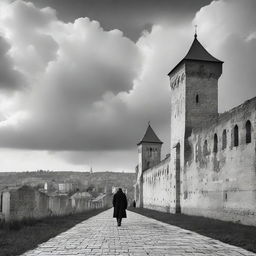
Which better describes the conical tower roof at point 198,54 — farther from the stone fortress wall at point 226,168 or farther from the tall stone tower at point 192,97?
the stone fortress wall at point 226,168

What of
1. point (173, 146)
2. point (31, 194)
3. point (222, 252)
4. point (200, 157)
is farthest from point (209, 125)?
point (222, 252)

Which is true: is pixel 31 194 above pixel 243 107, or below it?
below

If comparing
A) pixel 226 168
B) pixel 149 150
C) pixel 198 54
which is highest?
pixel 198 54

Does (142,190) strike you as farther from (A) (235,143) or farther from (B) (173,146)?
(A) (235,143)

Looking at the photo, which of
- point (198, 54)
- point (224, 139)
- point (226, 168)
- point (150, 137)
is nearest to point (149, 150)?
point (150, 137)

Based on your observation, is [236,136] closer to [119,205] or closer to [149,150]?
[119,205]

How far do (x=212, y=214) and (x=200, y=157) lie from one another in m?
3.86

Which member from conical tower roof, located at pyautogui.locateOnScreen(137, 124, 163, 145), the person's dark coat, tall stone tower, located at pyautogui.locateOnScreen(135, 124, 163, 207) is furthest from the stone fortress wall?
conical tower roof, located at pyautogui.locateOnScreen(137, 124, 163, 145)

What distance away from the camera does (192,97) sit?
30.2 meters

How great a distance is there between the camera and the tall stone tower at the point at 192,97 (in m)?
29.8

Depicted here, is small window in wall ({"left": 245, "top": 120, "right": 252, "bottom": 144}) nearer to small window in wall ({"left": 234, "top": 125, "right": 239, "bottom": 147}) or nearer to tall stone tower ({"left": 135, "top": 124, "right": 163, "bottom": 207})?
small window in wall ({"left": 234, "top": 125, "right": 239, "bottom": 147})

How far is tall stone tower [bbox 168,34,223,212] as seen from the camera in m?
29.8

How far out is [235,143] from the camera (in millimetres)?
18938

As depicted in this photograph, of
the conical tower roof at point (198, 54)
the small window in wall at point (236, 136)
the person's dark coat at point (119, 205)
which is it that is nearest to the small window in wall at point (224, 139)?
the small window in wall at point (236, 136)
